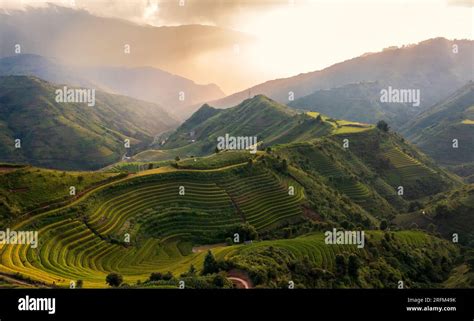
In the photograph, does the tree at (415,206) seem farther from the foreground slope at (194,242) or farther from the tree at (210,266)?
the tree at (210,266)

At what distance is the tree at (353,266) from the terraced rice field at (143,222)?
51.1ft

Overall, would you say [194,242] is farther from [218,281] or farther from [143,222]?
[218,281]

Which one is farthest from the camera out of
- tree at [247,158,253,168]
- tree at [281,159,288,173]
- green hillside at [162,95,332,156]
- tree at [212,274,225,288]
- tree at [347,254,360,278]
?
green hillside at [162,95,332,156]

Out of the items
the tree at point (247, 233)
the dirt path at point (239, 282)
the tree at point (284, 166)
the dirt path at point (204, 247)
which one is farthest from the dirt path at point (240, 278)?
the tree at point (284, 166)

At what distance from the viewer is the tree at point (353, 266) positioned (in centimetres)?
3922

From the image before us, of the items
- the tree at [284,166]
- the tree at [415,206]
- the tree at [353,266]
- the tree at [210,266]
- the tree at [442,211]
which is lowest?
the tree at [353,266]

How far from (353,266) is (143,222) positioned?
87.3 ft

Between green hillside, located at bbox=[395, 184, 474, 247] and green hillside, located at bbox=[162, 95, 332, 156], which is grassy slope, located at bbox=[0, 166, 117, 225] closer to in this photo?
green hillside, located at bbox=[395, 184, 474, 247]

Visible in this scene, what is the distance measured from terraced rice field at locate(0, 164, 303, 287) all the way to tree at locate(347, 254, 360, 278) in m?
15.6

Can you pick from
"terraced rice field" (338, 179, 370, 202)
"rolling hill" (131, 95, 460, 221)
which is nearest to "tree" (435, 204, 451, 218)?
"rolling hill" (131, 95, 460, 221)

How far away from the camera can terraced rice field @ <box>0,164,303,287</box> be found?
125 feet
